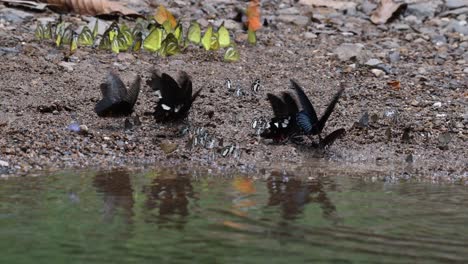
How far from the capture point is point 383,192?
195 inches

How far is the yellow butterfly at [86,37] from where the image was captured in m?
7.87

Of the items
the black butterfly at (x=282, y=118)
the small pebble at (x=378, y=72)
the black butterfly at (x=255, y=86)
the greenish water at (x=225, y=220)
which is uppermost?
the small pebble at (x=378, y=72)

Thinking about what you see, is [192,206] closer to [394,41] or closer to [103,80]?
[103,80]

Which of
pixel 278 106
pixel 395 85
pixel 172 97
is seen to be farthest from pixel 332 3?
pixel 172 97

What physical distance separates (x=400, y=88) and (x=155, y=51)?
2.34m

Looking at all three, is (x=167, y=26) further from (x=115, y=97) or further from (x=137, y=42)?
(x=115, y=97)

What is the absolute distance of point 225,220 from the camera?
154 inches

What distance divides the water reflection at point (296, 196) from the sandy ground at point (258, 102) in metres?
0.51

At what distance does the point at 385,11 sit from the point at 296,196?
5651 millimetres

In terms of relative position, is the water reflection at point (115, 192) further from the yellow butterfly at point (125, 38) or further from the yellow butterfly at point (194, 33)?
the yellow butterfly at point (194, 33)

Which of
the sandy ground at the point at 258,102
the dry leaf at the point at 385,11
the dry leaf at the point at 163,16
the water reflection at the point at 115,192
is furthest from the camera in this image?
the dry leaf at the point at 385,11

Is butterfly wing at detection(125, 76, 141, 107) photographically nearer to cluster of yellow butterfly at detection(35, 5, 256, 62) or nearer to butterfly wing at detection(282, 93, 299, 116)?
butterfly wing at detection(282, 93, 299, 116)

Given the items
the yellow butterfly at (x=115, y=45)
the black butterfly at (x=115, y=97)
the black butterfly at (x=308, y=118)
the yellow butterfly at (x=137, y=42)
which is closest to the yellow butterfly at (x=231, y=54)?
the yellow butterfly at (x=137, y=42)

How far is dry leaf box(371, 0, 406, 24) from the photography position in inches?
384
